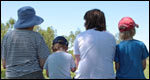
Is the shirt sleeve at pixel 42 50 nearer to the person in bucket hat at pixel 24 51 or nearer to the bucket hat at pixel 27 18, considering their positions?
the person in bucket hat at pixel 24 51

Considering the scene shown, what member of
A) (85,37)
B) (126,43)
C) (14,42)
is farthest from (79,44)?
(14,42)

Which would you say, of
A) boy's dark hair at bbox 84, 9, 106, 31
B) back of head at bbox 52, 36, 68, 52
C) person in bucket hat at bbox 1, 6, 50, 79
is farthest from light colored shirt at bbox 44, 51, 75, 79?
boy's dark hair at bbox 84, 9, 106, 31

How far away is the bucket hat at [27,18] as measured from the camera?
11.9ft

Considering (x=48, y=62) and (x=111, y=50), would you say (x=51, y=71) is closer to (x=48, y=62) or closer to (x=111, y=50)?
(x=48, y=62)

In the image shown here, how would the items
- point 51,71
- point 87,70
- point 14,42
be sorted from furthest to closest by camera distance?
point 51,71
point 14,42
point 87,70

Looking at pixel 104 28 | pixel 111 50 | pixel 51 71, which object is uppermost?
pixel 104 28

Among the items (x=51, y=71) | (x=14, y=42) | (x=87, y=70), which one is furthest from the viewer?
(x=51, y=71)

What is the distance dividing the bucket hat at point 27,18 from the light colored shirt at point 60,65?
1.85 feet

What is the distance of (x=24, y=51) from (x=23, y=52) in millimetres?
18

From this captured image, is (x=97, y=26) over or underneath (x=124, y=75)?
over

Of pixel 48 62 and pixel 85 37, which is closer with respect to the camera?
pixel 85 37

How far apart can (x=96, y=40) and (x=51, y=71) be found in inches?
35.5

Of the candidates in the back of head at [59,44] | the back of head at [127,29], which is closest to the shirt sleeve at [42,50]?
the back of head at [59,44]

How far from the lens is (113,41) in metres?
3.43
